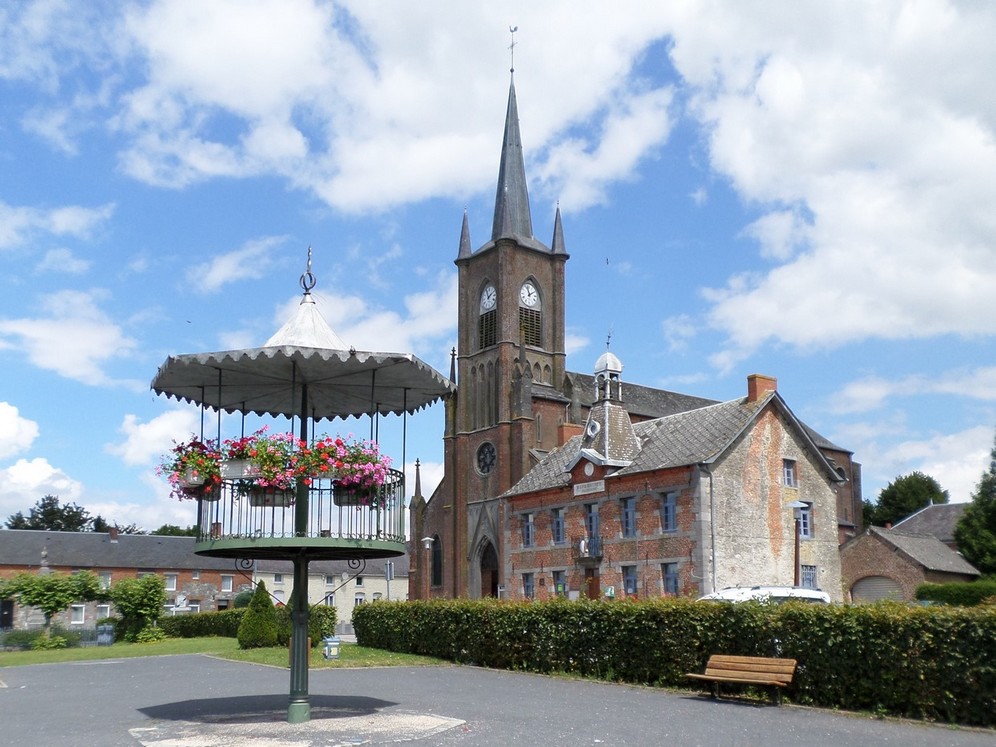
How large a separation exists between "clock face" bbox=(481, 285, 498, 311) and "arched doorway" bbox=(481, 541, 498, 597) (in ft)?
52.3

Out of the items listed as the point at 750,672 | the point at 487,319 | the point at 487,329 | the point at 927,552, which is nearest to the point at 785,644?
the point at 750,672

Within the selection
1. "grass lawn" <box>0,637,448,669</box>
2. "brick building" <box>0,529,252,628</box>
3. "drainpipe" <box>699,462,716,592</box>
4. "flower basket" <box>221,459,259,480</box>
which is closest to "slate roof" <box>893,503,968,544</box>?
"drainpipe" <box>699,462,716,592</box>

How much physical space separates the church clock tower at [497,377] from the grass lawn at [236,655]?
20988 millimetres

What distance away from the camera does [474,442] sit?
62281 millimetres

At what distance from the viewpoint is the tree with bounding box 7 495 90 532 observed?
85438 mm

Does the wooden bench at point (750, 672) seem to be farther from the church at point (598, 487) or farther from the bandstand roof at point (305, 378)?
the church at point (598, 487)

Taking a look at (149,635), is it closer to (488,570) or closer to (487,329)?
(488,570)

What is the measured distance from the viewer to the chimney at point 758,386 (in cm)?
3772

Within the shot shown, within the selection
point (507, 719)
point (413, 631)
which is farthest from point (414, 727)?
point (413, 631)

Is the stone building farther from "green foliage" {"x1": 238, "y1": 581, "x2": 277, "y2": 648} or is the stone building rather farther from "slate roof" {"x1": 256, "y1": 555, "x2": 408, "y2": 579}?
"slate roof" {"x1": 256, "y1": 555, "x2": 408, "y2": 579}

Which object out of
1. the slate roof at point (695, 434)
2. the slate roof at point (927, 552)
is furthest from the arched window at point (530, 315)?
the slate roof at point (927, 552)

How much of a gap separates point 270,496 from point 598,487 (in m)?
28.6

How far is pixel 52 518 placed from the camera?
85625 mm

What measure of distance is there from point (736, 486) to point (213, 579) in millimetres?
47715
